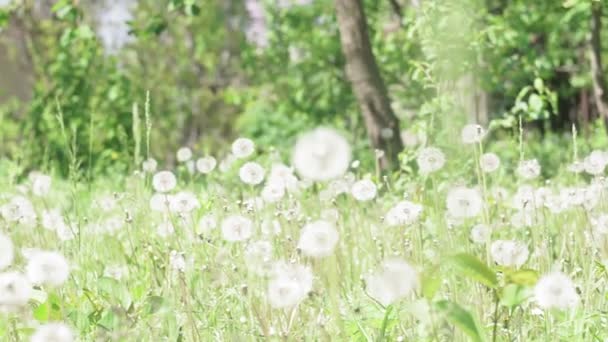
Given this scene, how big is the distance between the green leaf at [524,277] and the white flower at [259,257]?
0.56 m

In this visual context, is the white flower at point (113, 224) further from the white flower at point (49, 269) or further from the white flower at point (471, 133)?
the white flower at point (49, 269)

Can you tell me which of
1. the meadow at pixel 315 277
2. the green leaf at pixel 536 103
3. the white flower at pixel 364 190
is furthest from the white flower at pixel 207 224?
the green leaf at pixel 536 103

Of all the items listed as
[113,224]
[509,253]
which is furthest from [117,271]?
[509,253]

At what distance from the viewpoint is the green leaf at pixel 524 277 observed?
164cm

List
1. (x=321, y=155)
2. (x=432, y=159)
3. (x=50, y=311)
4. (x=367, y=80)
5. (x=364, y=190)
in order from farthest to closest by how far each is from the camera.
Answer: (x=367, y=80), (x=364, y=190), (x=432, y=159), (x=50, y=311), (x=321, y=155)

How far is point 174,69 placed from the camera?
46.6ft

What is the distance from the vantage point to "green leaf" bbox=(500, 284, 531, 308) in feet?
5.23

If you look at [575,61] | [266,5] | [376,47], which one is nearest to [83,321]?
[376,47]

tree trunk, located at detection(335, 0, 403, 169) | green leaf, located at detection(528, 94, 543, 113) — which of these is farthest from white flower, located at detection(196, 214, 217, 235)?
tree trunk, located at detection(335, 0, 403, 169)

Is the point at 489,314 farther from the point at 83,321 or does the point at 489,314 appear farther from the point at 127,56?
the point at 127,56

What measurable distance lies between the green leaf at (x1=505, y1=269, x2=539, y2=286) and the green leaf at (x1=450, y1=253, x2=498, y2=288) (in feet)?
0.14

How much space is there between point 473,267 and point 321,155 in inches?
14.5

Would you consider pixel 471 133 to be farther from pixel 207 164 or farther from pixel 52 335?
pixel 52 335

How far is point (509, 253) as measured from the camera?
2209mm
